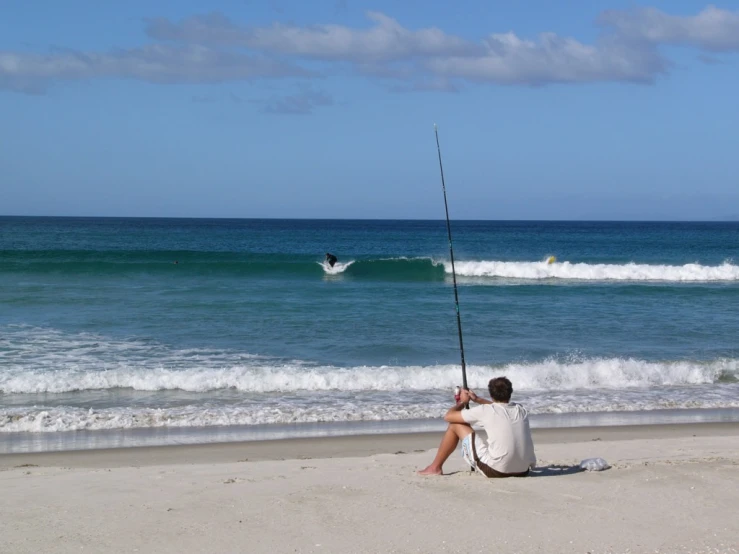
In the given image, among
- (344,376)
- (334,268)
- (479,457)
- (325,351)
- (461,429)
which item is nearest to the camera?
(479,457)

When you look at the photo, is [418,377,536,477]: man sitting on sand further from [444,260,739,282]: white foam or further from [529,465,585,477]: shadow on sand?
[444,260,739,282]: white foam

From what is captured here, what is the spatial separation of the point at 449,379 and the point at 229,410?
11.9 feet

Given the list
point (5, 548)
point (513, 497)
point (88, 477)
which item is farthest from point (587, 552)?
point (88, 477)

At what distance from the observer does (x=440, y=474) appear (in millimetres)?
6336

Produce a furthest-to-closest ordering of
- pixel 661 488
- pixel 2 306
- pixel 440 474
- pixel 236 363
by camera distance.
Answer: pixel 2 306 → pixel 236 363 → pixel 440 474 → pixel 661 488

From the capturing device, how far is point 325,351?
13.9 metres

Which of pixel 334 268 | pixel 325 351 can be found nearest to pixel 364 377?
pixel 325 351

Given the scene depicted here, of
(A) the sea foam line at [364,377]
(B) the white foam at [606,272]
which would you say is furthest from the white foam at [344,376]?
(B) the white foam at [606,272]

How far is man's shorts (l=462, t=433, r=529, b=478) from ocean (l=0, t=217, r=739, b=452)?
3.18 meters

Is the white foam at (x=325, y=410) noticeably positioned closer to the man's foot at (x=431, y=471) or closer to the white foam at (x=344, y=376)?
the white foam at (x=344, y=376)

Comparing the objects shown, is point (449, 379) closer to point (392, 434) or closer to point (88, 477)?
point (392, 434)

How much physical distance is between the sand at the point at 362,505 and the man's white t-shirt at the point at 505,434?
0.52 feet

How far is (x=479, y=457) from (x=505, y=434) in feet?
1.00

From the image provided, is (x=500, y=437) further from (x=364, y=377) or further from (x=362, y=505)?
(x=364, y=377)
